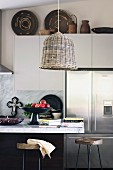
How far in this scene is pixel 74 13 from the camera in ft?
21.0

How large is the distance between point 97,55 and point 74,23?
780mm

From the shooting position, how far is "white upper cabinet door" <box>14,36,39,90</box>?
19.8 ft

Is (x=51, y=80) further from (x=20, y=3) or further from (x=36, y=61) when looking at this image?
(x=20, y=3)

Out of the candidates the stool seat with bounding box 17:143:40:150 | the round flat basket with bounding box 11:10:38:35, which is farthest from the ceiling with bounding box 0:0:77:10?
the stool seat with bounding box 17:143:40:150

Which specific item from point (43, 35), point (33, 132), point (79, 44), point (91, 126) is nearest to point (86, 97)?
point (91, 126)

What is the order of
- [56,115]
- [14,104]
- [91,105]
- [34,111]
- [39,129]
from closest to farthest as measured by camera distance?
[39,129] < [34,111] < [91,105] < [56,115] < [14,104]

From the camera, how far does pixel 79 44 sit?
5945mm

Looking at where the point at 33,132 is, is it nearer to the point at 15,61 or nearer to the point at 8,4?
the point at 15,61

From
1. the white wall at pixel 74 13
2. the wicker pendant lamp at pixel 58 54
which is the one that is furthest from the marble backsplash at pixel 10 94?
the wicker pendant lamp at pixel 58 54

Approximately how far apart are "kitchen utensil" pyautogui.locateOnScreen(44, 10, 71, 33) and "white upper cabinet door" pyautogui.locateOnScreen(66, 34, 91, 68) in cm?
46

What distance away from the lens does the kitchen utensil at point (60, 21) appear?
6.35 meters

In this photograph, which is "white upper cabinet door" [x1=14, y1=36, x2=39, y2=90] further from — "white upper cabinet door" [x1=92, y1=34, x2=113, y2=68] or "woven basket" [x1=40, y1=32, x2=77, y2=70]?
"woven basket" [x1=40, y1=32, x2=77, y2=70]

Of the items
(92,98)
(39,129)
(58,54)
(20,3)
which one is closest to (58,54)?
(58,54)

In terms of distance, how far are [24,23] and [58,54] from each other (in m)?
2.72
